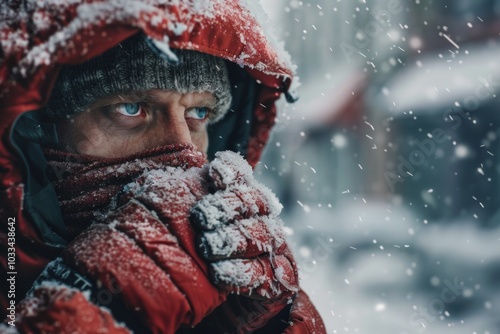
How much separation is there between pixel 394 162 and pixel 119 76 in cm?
621

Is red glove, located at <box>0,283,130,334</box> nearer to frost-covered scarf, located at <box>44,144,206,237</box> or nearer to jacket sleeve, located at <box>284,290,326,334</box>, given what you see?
frost-covered scarf, located at <box>44,144,206,237</box>

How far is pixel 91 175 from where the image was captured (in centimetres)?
126

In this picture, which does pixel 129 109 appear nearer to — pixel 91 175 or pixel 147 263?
pixel 91 175

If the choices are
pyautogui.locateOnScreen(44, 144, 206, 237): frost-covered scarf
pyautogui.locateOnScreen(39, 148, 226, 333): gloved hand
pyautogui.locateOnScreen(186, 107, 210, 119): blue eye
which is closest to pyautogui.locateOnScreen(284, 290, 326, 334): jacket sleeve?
pyautogui.locateOnScreen(39, 148, 226, 333): gloved hand

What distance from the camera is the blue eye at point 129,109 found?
53.6 inches

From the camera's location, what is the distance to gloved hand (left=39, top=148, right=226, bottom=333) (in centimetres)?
98

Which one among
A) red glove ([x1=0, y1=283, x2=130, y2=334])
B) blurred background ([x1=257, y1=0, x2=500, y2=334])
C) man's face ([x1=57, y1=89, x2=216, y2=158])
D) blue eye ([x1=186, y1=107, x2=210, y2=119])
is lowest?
red glove ([x1=0, y1=283, x2=130, y2=334])

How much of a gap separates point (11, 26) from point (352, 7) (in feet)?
21.9

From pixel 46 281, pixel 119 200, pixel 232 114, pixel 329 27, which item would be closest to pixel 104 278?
pixel 46 281

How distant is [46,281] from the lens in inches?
39.4

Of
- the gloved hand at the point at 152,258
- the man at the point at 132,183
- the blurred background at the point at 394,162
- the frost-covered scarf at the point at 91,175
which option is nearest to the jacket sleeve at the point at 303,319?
the man at the point at 132,183

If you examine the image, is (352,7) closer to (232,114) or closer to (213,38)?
(232,114)

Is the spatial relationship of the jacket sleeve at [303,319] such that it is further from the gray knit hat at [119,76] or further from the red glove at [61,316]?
the gray knit hat at [119,76]

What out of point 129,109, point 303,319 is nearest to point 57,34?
point 129,109
